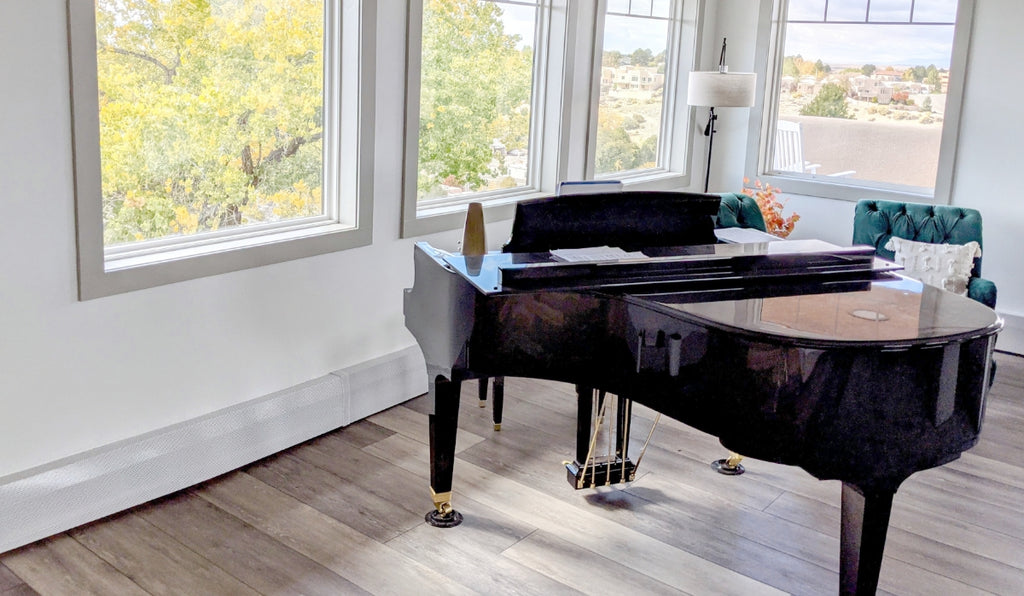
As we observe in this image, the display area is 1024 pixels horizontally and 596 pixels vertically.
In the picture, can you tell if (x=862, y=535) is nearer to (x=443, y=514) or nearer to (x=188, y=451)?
(x=443, y=514)

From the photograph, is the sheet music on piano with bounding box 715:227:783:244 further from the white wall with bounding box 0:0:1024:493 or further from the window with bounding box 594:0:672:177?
the window with bounding box 594:0:672:177

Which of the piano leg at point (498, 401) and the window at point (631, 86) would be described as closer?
the piano leg at point (498, 401)

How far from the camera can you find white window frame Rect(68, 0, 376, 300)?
9.82 feet

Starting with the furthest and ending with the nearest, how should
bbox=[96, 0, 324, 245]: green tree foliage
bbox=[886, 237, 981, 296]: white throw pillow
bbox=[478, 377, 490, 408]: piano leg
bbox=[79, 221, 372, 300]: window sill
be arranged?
1. bbox=[886, 237, 981, 296]: white throw pillow
2. bbox=[478, 377, 490, 408]: piano leg
3. bbox=[96, 0, 324, 245]: green tree foliage
4. bbox=[79, 221, 372, 300]: window sill

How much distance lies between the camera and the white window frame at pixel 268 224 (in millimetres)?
2994

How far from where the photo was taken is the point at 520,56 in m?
4.95

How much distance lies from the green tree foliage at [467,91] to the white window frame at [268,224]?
503 mm

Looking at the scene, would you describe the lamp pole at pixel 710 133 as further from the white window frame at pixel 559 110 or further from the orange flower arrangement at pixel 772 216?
the white window frame at pixel 559 110

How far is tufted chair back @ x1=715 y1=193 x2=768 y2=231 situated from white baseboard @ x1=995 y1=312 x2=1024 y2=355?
5.34ft

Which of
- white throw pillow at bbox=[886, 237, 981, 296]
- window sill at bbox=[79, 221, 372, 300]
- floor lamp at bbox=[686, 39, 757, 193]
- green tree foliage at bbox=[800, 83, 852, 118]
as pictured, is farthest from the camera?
green tree foliage at bbox=[800, 83, 852, 118]

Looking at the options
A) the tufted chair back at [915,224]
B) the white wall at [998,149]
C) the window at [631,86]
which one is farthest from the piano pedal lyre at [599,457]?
the white wall at [998,149]

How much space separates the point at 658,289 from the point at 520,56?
247cm

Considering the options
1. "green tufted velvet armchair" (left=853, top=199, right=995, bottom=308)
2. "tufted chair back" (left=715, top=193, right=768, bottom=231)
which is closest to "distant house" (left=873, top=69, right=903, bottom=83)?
"green tufted velvet armchair" (left=853, top=199, right=995, bottom=308)

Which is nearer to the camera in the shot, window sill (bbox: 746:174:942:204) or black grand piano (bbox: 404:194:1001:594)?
black grand piano (bbox: 404:194:1001:594)
